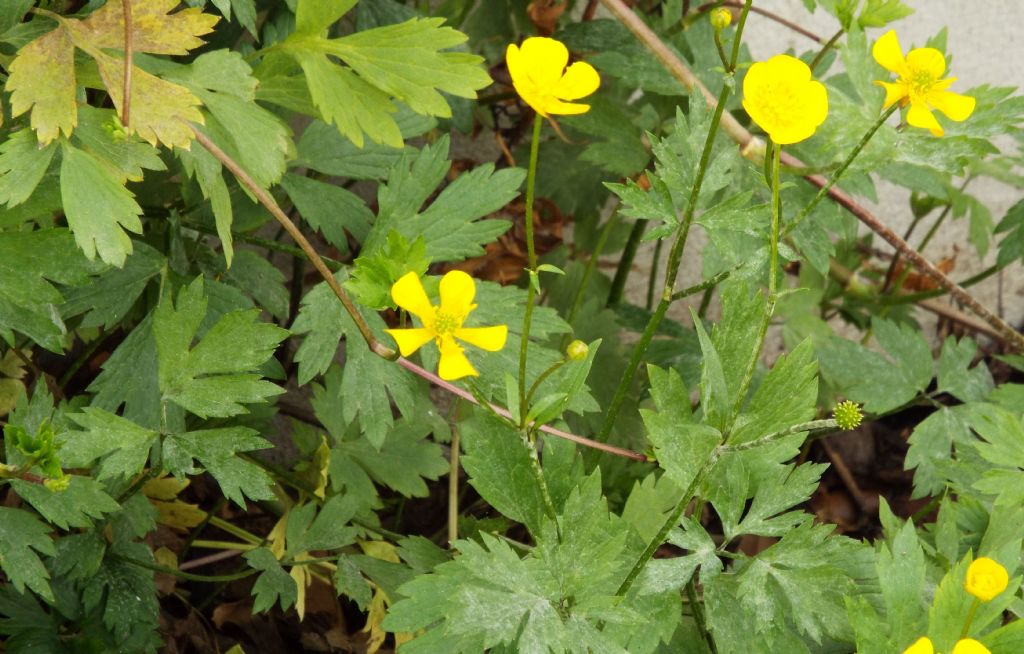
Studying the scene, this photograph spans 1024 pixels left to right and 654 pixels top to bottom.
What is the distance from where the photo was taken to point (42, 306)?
44.0 inches

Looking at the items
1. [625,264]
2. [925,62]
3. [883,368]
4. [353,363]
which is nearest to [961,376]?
[883,368]

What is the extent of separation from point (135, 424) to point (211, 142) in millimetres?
334

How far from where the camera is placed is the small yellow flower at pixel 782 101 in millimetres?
812

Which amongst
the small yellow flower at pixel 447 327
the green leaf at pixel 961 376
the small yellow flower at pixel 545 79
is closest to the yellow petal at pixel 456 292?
the small yellow flower at pixel 447 327

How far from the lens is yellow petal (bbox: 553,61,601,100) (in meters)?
0.79

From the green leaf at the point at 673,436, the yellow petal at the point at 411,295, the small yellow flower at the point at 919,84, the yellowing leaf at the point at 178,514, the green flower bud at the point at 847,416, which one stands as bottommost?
the yellowing leaf at the point at 178,514

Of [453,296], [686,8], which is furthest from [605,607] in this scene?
[686,8]

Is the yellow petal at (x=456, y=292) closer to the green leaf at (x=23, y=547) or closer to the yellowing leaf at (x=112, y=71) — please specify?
the yellowing leaf at (x=112, y=71)

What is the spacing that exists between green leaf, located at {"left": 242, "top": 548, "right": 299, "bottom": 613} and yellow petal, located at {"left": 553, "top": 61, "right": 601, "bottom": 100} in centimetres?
83

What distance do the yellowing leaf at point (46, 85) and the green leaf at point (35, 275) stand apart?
0.15m

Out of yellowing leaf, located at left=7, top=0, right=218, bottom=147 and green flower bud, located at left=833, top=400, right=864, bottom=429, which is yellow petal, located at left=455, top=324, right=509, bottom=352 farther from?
yellowing leaf, located at left=7, top=0, right=218, bottom=147

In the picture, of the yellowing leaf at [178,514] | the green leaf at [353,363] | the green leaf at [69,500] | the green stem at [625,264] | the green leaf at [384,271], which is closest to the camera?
the green leaf at [384,271]

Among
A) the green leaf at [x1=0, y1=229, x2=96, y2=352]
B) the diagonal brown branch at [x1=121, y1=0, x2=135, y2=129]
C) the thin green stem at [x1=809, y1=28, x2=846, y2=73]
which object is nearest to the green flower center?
the diagonal brown branch at [x1=121, y1=0, x2=135, y2=129]

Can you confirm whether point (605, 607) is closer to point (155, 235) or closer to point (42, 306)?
point (42, 306)
